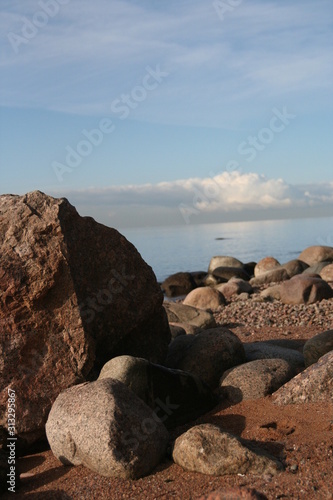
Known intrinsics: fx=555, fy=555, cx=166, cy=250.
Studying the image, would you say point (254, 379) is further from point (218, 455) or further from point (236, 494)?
point (236, 494)

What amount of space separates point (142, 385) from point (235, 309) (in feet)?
28.2

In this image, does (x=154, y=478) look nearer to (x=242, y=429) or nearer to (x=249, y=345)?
(x=242, y=429)

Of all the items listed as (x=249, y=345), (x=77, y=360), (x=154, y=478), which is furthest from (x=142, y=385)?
(x=249, y=345)

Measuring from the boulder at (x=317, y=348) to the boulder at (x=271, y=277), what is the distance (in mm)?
13257

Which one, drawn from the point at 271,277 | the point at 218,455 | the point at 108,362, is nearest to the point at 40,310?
the point at 108,362

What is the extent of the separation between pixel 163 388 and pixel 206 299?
392 inches

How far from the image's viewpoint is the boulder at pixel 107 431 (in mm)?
4969

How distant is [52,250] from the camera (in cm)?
626

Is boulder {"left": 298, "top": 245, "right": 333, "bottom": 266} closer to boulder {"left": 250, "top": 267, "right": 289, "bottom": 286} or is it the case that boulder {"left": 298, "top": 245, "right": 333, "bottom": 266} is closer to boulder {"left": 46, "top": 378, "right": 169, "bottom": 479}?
boulder {"left": 250, "top": 267, "right": 289, "bottom": 286}

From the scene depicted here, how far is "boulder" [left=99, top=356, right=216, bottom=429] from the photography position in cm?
602

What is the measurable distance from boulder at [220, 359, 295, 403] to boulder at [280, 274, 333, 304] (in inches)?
293

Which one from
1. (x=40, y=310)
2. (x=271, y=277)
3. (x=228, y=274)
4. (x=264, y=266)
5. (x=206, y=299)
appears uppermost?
(x=40, y=310)

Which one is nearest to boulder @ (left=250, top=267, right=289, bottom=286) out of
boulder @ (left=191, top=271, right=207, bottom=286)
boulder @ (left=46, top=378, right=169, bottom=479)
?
boulder @ (left=191, top=271, right=207, bottom=286)

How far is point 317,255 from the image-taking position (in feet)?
80.7
